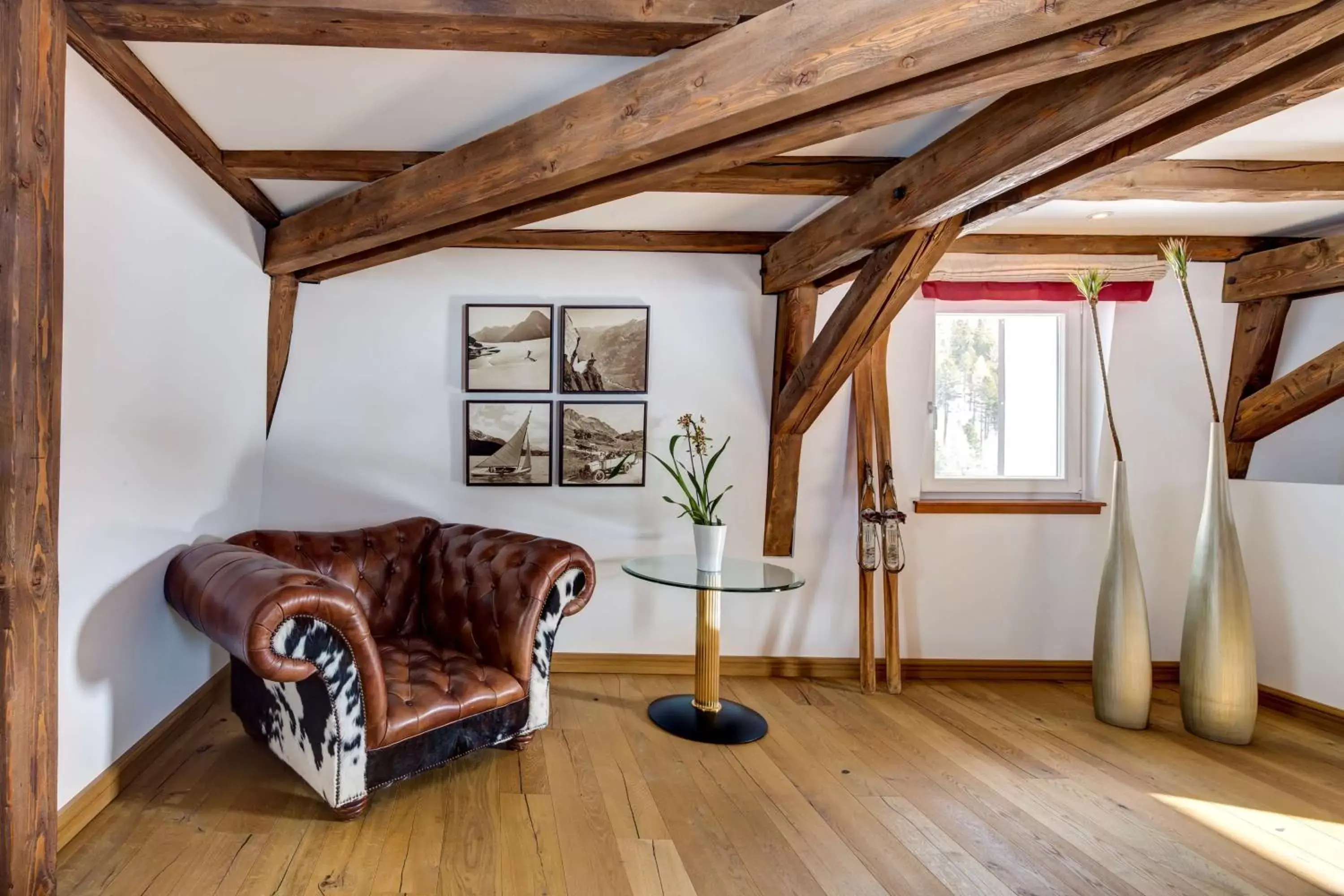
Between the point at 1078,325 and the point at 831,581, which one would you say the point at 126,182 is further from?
the point at 1078,325

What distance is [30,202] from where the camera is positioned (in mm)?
1579

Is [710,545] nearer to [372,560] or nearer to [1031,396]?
[372,560]

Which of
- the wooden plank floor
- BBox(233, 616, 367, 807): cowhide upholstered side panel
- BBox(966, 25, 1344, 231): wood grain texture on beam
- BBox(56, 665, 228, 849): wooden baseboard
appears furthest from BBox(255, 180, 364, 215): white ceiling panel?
BBox(966, 25, 1344, 231): wood grain texture on beam

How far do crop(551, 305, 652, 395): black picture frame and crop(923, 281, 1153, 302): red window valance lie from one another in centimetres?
134

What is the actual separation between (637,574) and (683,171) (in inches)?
59.0

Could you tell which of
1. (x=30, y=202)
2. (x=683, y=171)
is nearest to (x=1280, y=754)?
(x=683, y=171)

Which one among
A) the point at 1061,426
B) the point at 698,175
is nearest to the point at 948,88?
the point at 698,175

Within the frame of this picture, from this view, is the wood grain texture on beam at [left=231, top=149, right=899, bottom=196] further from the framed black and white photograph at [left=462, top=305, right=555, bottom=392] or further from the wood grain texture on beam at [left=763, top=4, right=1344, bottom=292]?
the framed black and white photograph at [left=462, top=305, right=555, bottom=392]

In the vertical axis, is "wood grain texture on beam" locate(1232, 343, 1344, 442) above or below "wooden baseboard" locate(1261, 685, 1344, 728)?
above

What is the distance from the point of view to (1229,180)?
244cm

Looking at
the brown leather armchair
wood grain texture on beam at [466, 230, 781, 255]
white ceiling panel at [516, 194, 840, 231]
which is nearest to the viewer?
the brown leather armchair

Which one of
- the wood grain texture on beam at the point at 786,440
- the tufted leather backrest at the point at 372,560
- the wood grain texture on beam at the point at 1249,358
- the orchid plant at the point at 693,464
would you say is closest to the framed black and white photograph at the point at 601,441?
the orchid plant at the point at 693,464

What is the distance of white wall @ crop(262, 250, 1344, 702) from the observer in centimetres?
346

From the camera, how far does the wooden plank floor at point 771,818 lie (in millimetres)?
1908
